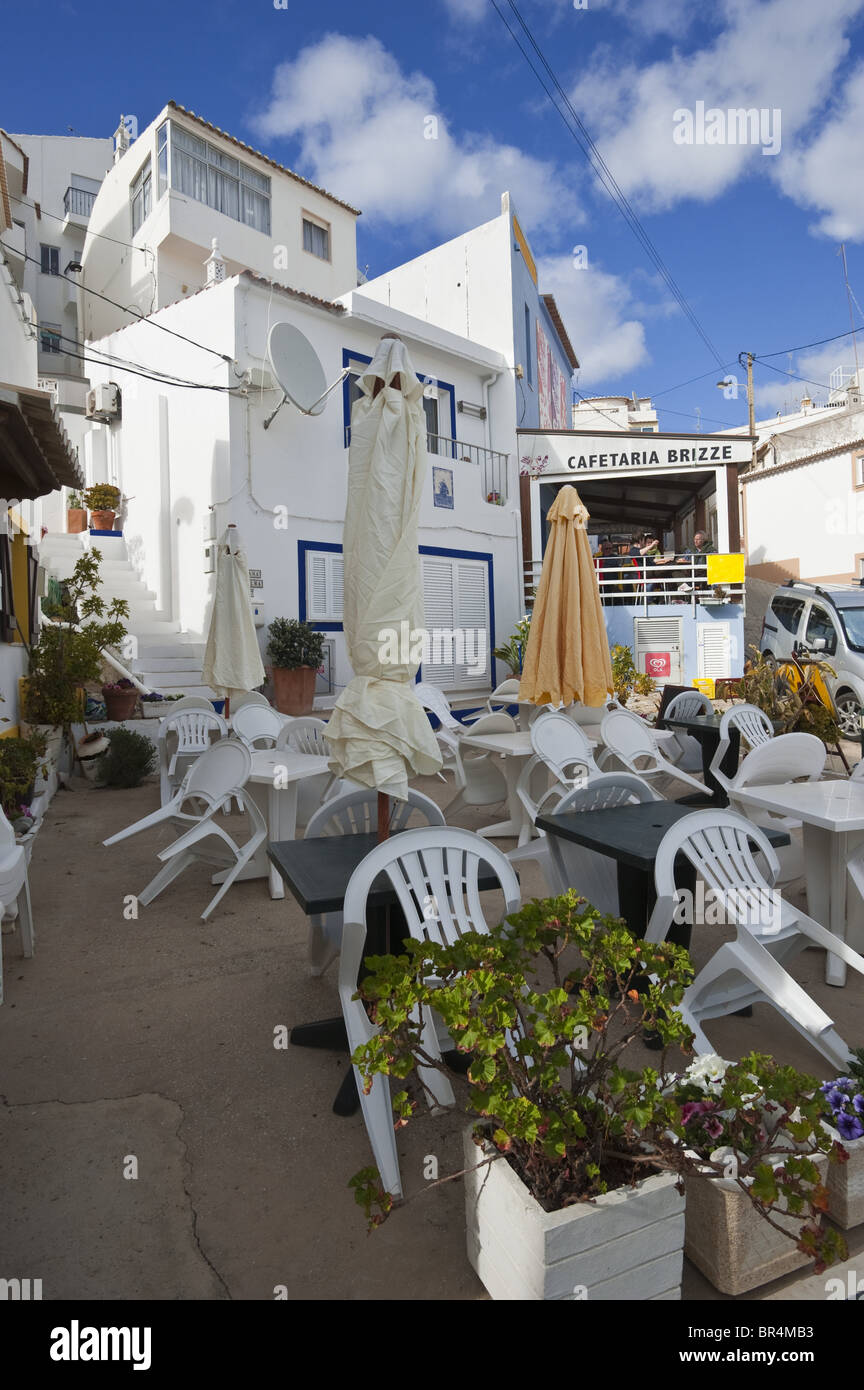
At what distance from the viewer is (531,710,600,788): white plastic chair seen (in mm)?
5090

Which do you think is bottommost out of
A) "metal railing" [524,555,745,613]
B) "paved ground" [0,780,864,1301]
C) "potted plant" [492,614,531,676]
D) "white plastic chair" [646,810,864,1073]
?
"paved ground" [0,780,864,1301]

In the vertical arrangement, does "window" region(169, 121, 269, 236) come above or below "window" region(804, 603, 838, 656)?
above

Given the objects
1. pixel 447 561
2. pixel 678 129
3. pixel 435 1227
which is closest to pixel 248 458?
pixel 447 561

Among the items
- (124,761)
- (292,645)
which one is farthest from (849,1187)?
(292,645)

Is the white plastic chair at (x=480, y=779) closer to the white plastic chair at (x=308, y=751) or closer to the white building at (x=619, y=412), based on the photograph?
the white plastic chair at (x=308, y=751)

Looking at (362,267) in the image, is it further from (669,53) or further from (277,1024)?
(277,1024)

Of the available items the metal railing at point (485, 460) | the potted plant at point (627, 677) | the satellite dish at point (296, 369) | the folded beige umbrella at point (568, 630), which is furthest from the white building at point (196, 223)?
the folded beige umbrella at point (568, 630)

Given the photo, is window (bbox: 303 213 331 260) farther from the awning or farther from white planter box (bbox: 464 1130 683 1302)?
white planter box (bbox: 464 1130 683 1302)

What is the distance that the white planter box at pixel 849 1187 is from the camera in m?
1.97

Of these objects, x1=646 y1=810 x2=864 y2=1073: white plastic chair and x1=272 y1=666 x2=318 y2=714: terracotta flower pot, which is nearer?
x1=646 y1=810 x2=864 y2=1073: white plastic chair

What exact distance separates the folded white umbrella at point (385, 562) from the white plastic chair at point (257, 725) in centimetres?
280

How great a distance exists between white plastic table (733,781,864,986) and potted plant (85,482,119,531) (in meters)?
12.3

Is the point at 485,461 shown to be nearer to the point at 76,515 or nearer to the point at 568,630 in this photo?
the point at 76,515

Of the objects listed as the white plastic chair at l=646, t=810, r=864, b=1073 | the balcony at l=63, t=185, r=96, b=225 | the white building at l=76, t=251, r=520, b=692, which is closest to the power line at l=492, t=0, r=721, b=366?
the white building at l=76, t=251, r=520, b=692
